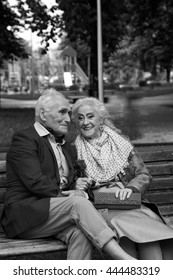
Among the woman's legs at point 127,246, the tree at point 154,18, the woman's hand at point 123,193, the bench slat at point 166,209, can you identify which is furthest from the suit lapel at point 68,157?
the tree at point 154,18

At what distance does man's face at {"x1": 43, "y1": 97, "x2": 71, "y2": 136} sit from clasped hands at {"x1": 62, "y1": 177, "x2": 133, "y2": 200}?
1.29 ft

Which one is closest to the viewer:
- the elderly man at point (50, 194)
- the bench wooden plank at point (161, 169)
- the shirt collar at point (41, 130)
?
the elderly man at point (50, 194)

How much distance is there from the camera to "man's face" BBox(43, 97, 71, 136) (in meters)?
4.46

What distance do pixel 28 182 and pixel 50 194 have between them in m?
0.18

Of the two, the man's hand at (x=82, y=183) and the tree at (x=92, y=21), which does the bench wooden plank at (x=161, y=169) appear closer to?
the man's hand at (x=82, y=183)

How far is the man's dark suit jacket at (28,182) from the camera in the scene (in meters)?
4.13

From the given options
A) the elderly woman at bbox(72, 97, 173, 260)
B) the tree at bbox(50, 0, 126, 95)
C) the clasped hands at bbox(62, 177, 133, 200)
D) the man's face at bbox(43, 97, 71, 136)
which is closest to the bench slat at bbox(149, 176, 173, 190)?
the elderly woman at bbox(72, 97, 173, 260)

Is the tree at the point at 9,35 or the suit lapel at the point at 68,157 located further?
the tree at the point at 9,35

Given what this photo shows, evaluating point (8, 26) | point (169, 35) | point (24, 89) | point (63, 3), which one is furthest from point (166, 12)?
point (24, 89)

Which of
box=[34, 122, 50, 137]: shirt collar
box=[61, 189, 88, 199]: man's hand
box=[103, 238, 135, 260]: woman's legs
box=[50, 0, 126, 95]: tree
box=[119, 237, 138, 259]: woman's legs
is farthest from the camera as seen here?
box=[50, 0, 126, 95]: tree

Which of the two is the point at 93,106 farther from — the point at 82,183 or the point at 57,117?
the point at 82,183

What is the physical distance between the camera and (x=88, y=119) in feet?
15.5

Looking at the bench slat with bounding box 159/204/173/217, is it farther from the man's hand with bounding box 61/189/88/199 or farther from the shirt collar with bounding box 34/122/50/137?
the shirt collar with bounding box 34/122/50/137
